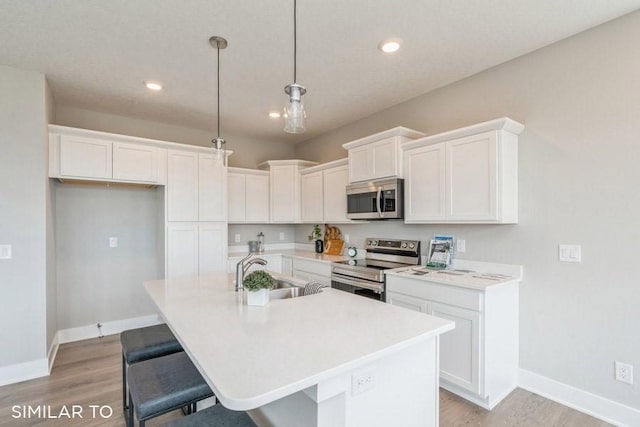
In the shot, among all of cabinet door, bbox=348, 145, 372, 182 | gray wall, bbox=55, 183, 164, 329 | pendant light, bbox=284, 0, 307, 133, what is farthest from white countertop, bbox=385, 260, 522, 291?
gray wall, bbox=55, 183, 164, 329

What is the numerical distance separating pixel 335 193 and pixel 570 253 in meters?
2.52

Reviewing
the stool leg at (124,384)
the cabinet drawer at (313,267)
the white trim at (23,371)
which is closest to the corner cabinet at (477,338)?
the cabinet drawer at (313,267)

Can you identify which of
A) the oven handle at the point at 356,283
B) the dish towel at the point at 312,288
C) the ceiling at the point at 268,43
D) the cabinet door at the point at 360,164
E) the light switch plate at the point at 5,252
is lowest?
the oven handle at the point at 356,283

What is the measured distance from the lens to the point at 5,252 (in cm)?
276

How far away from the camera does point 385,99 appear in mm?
3574

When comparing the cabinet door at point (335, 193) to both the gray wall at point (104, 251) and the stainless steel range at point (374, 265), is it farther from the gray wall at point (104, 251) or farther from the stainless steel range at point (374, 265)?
the gray wall at point (104, 251)

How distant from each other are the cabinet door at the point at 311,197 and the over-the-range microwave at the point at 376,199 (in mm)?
735

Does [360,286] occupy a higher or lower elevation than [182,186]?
lower

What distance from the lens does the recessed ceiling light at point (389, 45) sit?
2.43 m

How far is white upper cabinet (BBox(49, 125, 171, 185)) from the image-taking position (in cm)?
320

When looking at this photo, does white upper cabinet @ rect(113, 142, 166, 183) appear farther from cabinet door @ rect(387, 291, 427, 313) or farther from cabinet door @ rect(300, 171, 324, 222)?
cabinet door @ rect(387, 291, 427, 313)

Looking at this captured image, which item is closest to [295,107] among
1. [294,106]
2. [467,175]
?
[294,106]

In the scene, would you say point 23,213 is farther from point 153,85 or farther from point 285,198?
point 285,198

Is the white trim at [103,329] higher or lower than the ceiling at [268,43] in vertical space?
lower
